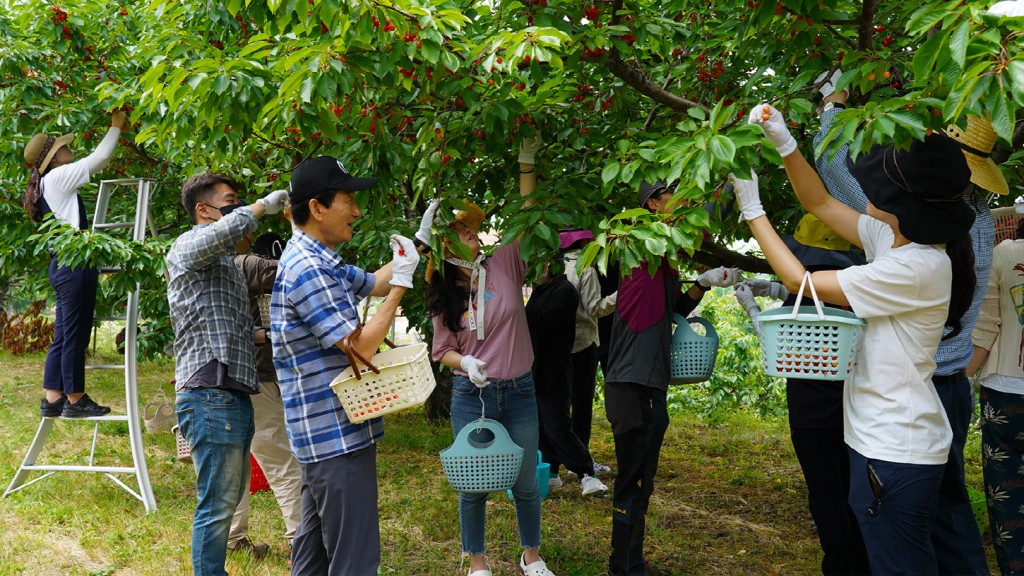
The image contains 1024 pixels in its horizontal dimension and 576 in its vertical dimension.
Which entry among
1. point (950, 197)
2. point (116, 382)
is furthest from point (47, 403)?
point (116, 382)

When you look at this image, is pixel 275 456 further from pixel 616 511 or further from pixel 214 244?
pixel 616 511

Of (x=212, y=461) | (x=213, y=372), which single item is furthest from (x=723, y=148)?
(x=212, y=461)

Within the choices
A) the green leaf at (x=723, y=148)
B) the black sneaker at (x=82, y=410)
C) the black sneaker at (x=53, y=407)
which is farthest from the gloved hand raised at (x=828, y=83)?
the black sneaker at (x=53, y=407)

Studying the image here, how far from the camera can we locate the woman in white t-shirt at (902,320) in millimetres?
2414

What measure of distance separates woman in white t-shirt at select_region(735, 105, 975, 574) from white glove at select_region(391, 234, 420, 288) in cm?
125

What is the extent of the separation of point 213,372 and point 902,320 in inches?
96.7

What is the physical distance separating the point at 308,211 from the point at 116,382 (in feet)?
29.5

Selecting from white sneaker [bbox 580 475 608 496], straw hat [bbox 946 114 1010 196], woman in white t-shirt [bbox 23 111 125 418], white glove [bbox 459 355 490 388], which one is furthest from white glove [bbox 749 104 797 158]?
woman in white t-shirt [bbox 23 111 125 418]

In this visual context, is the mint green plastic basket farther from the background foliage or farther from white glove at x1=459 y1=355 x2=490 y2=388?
white glove at x1=459 y1=355 x2=490 y2=388

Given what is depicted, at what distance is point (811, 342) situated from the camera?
7.96ft

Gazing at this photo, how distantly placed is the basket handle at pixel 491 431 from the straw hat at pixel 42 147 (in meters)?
3.40

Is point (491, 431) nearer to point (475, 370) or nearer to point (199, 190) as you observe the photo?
point (475, 370)

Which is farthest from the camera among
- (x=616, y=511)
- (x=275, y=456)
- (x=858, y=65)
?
Result: (x=275, y=456)

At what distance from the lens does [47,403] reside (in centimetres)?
503
